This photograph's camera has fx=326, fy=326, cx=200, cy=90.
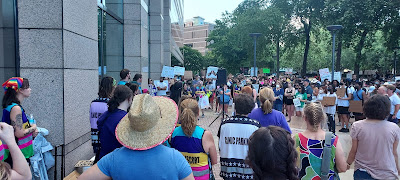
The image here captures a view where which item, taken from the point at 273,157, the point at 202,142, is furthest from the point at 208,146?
the point at 273,157

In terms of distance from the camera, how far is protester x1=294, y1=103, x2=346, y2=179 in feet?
11.0

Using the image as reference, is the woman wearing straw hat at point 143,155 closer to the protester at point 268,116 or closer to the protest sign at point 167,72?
the protester at point 268,116

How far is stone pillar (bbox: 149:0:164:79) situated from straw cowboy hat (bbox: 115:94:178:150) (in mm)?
17384

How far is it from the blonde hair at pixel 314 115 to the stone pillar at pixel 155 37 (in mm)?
16400

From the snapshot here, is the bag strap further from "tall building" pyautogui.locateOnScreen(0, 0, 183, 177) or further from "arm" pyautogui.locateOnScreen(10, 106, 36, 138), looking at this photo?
"tall building" pyautogui.locateOnScreen(0, 0, 183, 177)

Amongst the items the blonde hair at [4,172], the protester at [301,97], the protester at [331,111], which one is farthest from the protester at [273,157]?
the protester at [301,97]

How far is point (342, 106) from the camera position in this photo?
11.8m

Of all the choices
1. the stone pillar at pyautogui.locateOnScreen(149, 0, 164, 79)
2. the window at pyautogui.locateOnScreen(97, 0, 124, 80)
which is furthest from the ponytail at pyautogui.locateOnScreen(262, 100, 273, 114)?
the stone pillar at pyautogui.locateOnScreen(149, 0, 164, 79)

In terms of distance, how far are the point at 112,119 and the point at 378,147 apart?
3042 millimetres

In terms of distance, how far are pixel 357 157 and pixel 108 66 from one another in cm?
892

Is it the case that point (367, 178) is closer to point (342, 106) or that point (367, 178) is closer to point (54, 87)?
point (54, 87)

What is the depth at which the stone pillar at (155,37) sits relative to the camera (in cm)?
1936

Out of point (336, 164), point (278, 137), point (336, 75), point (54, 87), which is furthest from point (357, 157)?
point (336, 75)

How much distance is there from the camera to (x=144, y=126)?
7.24ft
